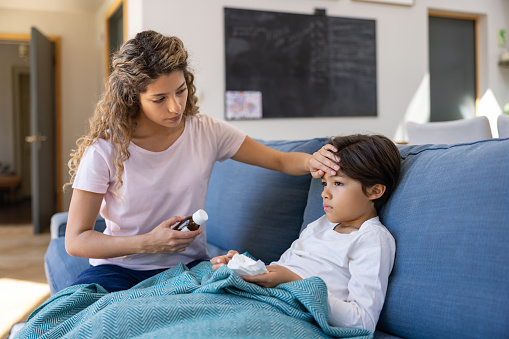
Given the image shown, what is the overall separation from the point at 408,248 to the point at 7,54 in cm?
850

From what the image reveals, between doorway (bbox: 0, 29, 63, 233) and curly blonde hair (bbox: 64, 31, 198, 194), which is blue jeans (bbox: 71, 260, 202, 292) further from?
doorway (bbox: 0, 29, 63, 233)

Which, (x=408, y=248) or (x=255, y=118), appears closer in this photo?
(x=408, y=248)

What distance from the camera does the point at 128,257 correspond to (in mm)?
1562

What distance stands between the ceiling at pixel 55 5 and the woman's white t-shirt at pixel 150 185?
4434 mm

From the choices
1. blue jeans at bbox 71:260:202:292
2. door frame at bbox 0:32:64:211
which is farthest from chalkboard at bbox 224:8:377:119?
blue jeans at bbox 71:260:202:292

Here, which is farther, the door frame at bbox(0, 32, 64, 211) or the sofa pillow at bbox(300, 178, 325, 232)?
the door frame at bbox(0, 32, 64, 211)

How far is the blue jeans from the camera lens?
4.66 feet

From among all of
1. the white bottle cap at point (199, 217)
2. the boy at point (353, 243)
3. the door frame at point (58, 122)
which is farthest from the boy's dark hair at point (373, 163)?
the door frame at point (58, 122)

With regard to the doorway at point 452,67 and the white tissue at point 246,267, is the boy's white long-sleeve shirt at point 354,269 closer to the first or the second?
the white tissue at point 246,267

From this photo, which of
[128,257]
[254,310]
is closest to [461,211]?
[254,310]

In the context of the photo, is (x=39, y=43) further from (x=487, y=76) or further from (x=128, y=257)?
(x=487, y=76)

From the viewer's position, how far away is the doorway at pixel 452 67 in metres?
5.44

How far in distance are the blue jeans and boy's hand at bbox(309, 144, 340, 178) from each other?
24.0 inches

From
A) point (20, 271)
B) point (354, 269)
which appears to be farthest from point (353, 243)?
point (20, 271)
